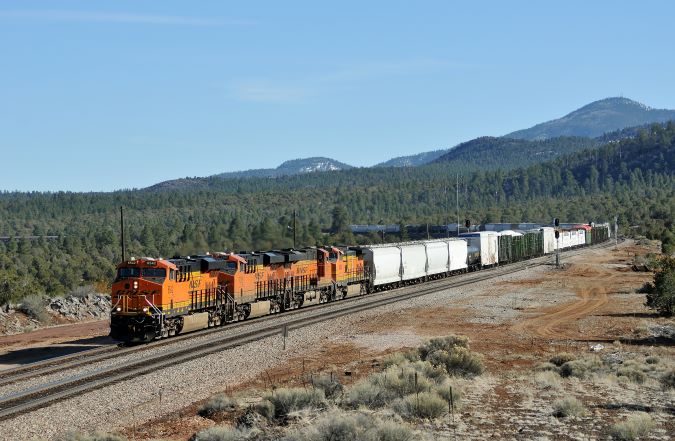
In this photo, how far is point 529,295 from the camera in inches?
2136

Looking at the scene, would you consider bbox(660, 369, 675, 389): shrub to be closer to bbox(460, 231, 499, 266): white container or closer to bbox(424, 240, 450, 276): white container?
bbox(424, 240, 450, 276): white container

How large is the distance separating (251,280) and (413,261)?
2826cm

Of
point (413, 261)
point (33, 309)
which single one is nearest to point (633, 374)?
point (33, 309)

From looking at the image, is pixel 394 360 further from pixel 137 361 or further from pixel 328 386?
pixel 137 361

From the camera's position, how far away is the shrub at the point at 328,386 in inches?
818

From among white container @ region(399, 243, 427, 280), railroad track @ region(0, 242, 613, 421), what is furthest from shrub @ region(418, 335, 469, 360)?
white container @ region(399, 243, 427, 280)

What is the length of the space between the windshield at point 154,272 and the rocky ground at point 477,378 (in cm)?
478

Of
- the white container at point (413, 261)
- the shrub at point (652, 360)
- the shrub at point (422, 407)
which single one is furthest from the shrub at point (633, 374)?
the white container at point (413, 261)

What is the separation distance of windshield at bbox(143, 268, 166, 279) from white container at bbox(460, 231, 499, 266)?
181 ft

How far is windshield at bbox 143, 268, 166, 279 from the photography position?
3234 cm

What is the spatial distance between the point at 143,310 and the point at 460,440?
18.7m

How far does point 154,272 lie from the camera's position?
32.4 m

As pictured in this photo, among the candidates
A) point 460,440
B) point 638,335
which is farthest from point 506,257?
point 460,440

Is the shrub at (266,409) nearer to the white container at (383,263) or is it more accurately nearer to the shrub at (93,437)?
the shrub at (93,437)
